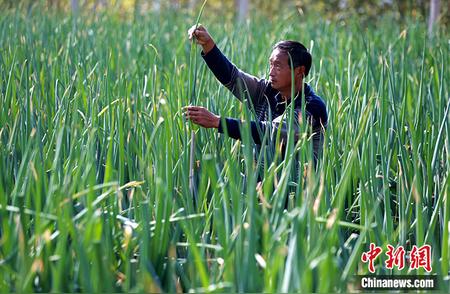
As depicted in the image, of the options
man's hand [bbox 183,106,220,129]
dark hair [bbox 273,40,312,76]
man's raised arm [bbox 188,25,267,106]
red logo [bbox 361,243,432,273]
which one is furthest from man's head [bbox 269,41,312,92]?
red logo [bbox 361,243,432,273]

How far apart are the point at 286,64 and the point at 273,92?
0.13 meters

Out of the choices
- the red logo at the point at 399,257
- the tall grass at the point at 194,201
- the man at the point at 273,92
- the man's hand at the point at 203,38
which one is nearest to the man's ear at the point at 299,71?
the man at the point at 273,92

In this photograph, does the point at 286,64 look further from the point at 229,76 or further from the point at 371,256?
the point at 371,256

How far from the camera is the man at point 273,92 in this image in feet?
5.41

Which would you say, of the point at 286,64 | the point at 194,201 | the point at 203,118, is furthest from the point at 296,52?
the point at 194,201

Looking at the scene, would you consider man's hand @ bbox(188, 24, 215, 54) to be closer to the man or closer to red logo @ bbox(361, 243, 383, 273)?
the man

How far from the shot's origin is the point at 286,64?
184 cm

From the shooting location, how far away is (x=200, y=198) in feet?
4.57

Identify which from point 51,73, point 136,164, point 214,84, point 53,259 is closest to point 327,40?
point 214,84

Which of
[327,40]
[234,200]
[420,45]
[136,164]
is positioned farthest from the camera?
[327,40]

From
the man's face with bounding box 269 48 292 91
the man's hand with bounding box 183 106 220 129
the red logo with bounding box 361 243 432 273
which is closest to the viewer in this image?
the red logo with bounding box 361 243 432 273

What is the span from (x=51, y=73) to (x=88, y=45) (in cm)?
94

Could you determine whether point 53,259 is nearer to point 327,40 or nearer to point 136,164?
point 136,164

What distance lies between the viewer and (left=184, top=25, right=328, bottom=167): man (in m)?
1.65
